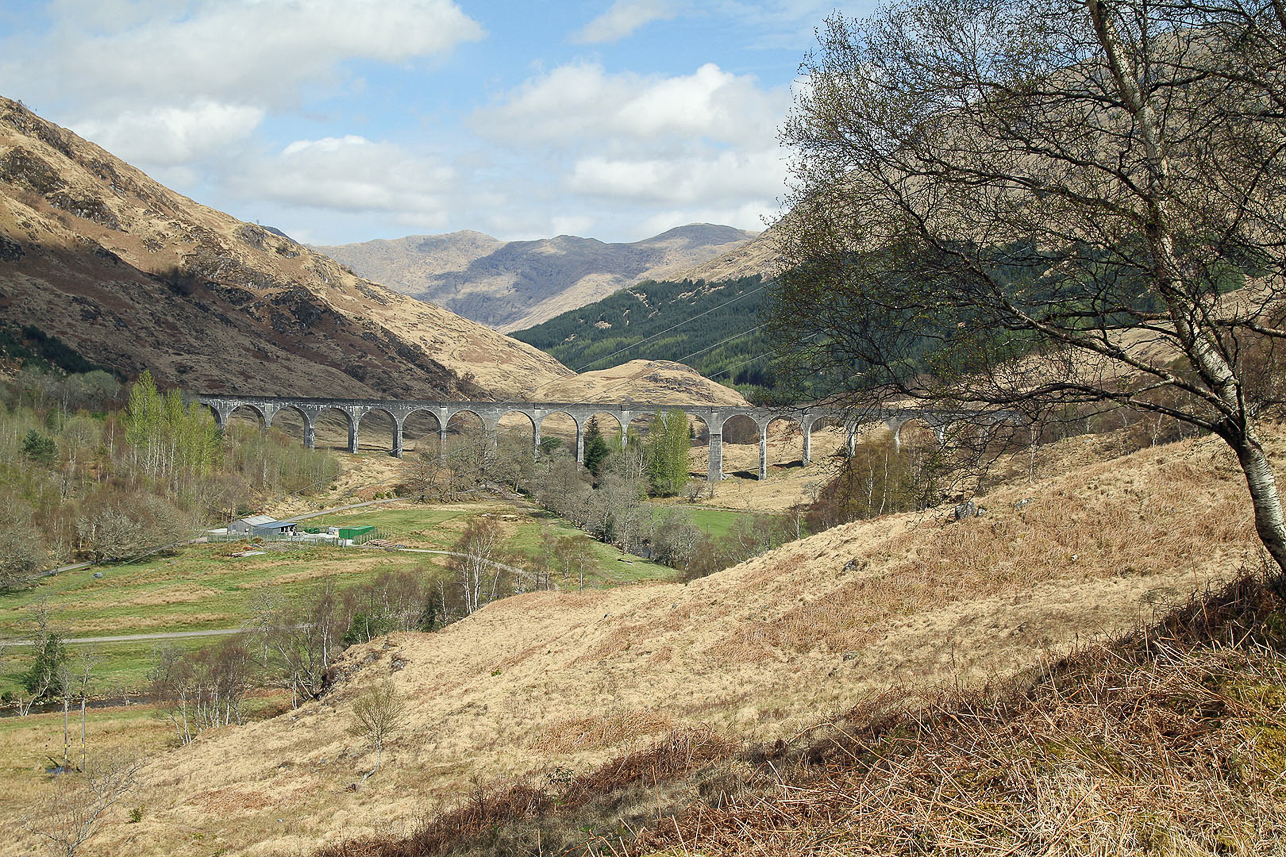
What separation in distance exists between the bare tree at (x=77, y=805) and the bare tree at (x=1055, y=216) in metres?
14.8

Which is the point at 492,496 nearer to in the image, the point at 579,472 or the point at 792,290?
the point at 579,472

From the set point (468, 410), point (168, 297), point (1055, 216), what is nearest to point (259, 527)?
point (468, 410)

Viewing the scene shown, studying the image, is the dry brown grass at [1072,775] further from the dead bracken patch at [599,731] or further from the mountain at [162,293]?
the mountain at [162,293]

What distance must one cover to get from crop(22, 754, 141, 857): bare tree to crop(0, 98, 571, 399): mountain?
378 ft

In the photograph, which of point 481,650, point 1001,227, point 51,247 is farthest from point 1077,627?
point 51,247

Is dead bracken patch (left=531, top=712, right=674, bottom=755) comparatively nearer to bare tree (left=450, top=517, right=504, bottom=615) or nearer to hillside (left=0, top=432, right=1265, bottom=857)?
hillside (left=0, top=432, right=1265, bottom=857)

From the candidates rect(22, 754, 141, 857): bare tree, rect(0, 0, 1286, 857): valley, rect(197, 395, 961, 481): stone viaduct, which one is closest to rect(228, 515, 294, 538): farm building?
rect(0, 0, 1286, 857): valley

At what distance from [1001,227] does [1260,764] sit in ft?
13.7

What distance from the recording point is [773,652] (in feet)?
49.2

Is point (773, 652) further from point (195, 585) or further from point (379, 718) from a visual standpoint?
point (195, 585)

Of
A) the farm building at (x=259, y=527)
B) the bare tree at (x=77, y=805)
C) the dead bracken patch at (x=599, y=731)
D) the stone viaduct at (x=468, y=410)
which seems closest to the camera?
the dead bracken patch at (x=599, y=731)

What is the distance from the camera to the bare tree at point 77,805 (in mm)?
13898

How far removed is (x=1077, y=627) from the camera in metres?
10.2

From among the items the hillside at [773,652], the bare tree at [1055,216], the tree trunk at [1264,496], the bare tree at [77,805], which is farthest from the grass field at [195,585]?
the tree trunk at [1264,496]
